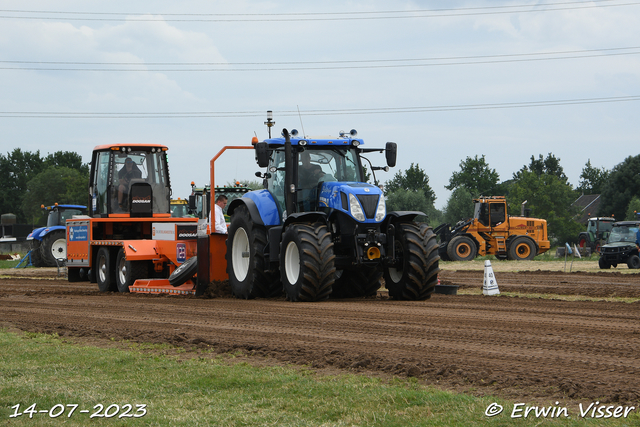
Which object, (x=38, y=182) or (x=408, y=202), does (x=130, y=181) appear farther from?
(x=38, y=182)

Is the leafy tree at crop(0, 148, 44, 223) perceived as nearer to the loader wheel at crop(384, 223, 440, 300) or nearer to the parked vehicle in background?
the parked vehicle in background

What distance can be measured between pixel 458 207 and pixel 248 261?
225ft

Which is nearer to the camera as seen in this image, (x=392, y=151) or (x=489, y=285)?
(x=392, y=151)

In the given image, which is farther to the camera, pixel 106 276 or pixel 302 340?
pixel 106 276

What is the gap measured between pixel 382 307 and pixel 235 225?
341 cm

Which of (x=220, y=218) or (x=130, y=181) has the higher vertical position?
(x=130, y=181)

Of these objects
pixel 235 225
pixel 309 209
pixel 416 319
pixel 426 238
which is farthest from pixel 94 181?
pixel 416 319

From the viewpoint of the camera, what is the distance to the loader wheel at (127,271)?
48.7 feet

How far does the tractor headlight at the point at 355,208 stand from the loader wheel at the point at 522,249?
19.9 m

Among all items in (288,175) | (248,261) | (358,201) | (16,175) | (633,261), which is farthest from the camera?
(16,175)

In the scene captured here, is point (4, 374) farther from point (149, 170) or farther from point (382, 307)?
point (149, 170)

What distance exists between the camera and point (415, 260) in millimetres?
10992

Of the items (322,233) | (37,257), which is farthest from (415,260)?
(37,257)

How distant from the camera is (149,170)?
1698 centimetres
